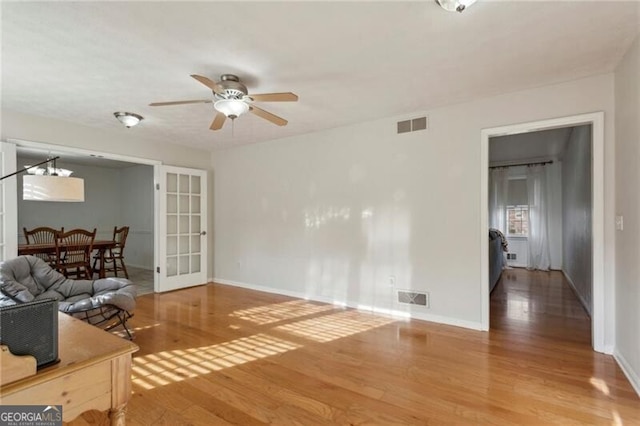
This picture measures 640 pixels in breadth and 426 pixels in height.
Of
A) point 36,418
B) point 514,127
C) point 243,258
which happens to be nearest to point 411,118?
point 514,127

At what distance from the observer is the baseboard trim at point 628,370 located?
213 cm

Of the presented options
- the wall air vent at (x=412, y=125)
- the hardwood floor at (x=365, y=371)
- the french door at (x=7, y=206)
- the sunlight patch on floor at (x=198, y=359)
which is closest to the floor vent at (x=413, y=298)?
the hardwood floor at (x=365, y=371)

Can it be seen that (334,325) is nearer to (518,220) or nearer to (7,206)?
(7,206)

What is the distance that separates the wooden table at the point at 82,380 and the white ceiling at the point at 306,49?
72.6 inches

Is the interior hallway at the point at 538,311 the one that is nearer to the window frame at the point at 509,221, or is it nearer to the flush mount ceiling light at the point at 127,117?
the window frame at the point at 509,221

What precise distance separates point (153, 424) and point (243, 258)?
3612 millimetres

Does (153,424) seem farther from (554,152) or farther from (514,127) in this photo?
(554,152)

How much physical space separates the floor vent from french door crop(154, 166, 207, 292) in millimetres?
3574

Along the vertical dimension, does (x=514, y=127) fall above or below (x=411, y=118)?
below

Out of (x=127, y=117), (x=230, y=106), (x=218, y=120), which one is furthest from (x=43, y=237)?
(x=230, y=106)

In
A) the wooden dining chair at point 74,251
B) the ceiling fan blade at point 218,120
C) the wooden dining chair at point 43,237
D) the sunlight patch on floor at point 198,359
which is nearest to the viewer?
the sunlight patch on floor at point 198,359

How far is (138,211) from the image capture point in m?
7.53

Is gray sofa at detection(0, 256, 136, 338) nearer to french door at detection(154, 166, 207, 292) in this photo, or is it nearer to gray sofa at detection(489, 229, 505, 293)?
french door at detection(154, 166, 207, 292)

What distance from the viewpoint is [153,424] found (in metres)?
1.82
